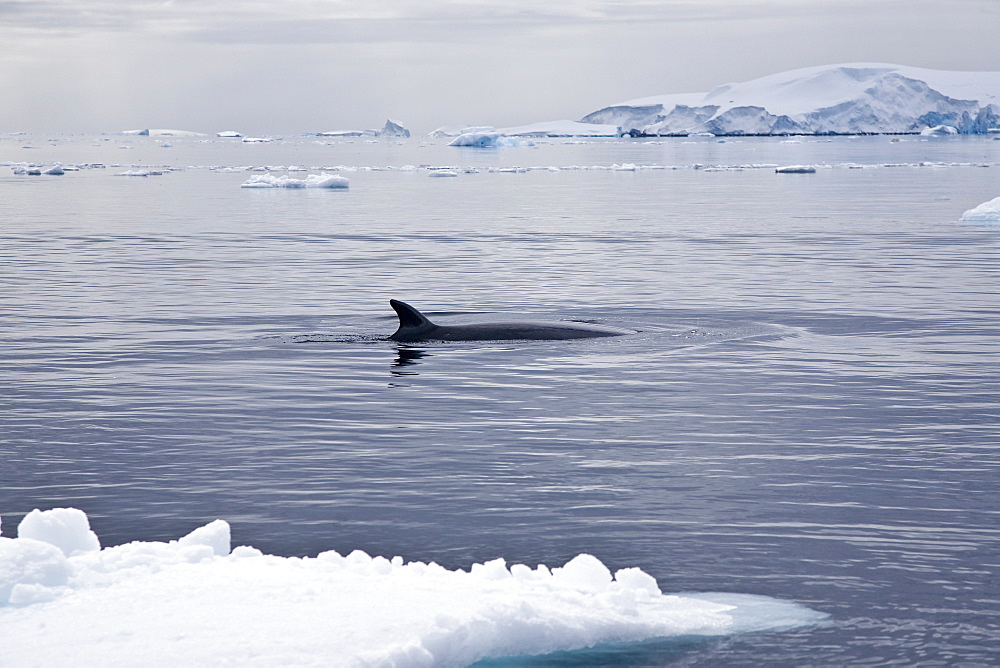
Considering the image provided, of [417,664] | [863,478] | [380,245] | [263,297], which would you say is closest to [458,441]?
[863,478]

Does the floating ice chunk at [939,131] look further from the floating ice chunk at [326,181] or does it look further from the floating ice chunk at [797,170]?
the floating ice chunk at [326,181]

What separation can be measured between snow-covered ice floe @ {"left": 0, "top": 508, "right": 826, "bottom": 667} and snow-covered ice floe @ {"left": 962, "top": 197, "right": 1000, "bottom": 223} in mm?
31097

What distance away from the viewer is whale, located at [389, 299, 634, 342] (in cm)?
1606

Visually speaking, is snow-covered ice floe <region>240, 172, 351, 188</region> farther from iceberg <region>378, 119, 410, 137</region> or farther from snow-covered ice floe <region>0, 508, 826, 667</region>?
iceberg <region>378, 119, 410, 137</region>

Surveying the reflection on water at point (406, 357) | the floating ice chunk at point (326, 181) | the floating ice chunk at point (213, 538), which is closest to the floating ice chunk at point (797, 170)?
the floating ice chunk at point (326, 181)

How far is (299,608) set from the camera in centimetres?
611

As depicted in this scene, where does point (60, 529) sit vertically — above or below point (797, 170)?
below

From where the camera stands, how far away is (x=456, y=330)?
1648 centimetres

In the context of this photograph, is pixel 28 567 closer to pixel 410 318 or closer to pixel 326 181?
pixel 410 318

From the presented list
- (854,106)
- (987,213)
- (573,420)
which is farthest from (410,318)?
(854,106)

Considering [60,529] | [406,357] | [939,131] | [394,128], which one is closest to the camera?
[60,529]

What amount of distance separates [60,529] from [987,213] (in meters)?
32.9

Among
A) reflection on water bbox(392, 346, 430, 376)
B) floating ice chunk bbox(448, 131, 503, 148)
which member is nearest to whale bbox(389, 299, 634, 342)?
reflection on water bbox(392, 346, 430, 376)

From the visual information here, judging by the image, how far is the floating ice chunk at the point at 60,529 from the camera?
22.1 ft
